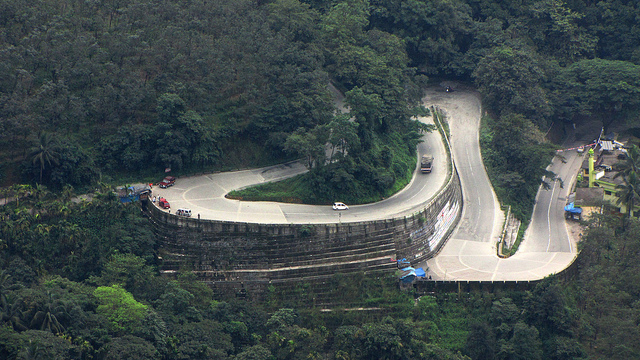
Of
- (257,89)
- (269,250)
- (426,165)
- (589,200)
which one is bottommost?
(269,250)

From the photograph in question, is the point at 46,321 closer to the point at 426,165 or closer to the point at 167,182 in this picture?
the point at 167,182

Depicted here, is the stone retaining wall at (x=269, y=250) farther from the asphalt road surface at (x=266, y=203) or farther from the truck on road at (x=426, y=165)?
the truck on road at (x=426, y=165)

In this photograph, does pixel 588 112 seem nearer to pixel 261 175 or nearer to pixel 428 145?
pixel 428 145

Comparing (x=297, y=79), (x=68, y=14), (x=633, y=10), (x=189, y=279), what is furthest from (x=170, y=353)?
(x=633, y=10)

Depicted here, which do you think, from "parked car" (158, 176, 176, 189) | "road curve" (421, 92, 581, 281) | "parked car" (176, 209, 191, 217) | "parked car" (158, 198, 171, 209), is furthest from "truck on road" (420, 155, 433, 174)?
"parked car" (158, 198, 171, 209)

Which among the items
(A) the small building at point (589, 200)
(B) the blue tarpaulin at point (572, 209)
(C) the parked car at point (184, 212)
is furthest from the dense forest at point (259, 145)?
(A) the small building at point (589, 200)

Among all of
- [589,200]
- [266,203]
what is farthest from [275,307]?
[589,200]
